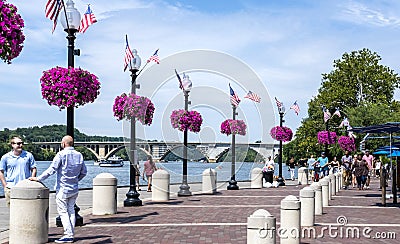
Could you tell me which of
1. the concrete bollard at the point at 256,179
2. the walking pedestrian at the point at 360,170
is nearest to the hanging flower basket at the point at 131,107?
the concrete bollard at the point at 256,179

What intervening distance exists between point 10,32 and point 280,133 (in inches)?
1001

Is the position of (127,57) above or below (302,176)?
above

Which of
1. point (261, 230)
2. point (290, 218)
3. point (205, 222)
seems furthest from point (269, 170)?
point (261, 230)

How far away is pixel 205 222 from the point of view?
12.8m

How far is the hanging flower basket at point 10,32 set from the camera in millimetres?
7438

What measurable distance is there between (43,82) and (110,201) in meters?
3.94

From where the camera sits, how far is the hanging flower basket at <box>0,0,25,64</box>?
744cm

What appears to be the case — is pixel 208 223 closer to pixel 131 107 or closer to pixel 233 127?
pixel 131 107

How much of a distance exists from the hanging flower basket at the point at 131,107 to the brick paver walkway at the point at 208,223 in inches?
110

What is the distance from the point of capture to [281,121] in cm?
3216

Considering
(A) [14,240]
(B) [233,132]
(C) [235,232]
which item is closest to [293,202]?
(C) [235,232]

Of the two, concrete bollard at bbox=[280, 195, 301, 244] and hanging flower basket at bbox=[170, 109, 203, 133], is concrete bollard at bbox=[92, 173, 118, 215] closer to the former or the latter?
concrete bollard at bbox=[280, 195, 301, 244]

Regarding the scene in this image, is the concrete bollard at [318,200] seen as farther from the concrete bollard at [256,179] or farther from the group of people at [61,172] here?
the concrete bollard at [256,179]

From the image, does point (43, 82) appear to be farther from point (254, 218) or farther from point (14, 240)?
point (254, 218)
